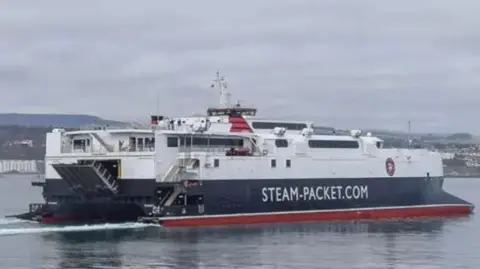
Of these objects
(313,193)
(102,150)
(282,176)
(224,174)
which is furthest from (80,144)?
(313,193)

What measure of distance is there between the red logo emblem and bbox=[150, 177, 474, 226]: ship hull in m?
0.34

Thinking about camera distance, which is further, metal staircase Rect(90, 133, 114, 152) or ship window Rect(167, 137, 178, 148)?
metal staircase Rect(90, 133, 114, 152)

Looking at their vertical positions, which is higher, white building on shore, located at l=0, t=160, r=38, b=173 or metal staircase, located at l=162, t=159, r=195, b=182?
white building on shore, located at l=0, t=160, r=38, b=173

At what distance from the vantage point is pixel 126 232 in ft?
133

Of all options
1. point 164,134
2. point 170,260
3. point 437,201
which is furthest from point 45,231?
point 437,201

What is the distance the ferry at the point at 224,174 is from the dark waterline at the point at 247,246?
1.15 meters

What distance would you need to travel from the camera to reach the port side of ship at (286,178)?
42.7 metres

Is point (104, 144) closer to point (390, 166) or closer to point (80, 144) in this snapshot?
point (80, 144)

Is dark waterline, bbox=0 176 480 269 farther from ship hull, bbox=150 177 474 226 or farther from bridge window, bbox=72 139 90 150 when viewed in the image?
bridge window, bbox=72 139 90 150

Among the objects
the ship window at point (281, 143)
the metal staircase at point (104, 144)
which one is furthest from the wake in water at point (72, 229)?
the ship window at point (281, 143)

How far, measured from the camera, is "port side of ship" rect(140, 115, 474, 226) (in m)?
42.7

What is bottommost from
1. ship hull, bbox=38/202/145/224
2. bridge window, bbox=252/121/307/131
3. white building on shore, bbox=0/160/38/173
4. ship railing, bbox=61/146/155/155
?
ship hull, bbox=38/202/145/224

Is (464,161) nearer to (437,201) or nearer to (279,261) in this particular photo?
(437,201)

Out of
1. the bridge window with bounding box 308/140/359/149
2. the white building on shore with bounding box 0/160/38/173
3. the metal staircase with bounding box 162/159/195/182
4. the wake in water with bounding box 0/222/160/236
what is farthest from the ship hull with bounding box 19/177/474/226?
the white building on shore with bounding box 0/160/38/173
